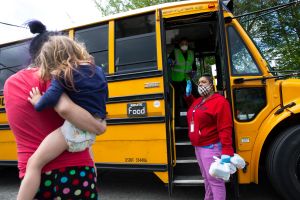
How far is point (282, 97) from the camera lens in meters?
3.78

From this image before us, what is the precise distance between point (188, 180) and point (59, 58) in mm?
2742

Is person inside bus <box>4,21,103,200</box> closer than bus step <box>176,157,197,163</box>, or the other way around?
person inside bus <box>4,21,103,200</box>

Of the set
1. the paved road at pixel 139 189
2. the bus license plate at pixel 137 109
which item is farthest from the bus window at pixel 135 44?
the paved road at pixel 139 189

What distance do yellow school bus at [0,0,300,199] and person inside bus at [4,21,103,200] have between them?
8.00ft

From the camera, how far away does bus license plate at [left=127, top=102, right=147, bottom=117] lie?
415 cm

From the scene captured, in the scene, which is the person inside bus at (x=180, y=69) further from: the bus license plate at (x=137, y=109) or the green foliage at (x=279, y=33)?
the green foliage at (x=279, y=33)

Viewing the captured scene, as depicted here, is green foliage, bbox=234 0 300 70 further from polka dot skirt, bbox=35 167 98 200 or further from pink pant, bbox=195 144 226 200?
polka dot skirt, bbox=35 167 98 200

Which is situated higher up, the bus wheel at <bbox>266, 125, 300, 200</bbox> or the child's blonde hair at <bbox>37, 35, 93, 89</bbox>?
the child's blonde hair at <bbox>37, 35, 93, 89</bbox>

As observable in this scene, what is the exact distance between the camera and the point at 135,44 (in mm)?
4336

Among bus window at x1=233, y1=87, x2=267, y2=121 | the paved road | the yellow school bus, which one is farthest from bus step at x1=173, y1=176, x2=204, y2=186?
bus window at x1=233, y1=87, x2=267, y2=121

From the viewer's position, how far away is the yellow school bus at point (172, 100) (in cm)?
374

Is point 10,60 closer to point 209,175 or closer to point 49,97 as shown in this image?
point 209,175

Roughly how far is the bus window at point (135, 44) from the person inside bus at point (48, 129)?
2.65m

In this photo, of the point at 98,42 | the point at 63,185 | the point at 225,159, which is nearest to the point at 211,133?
the point at 225,159
